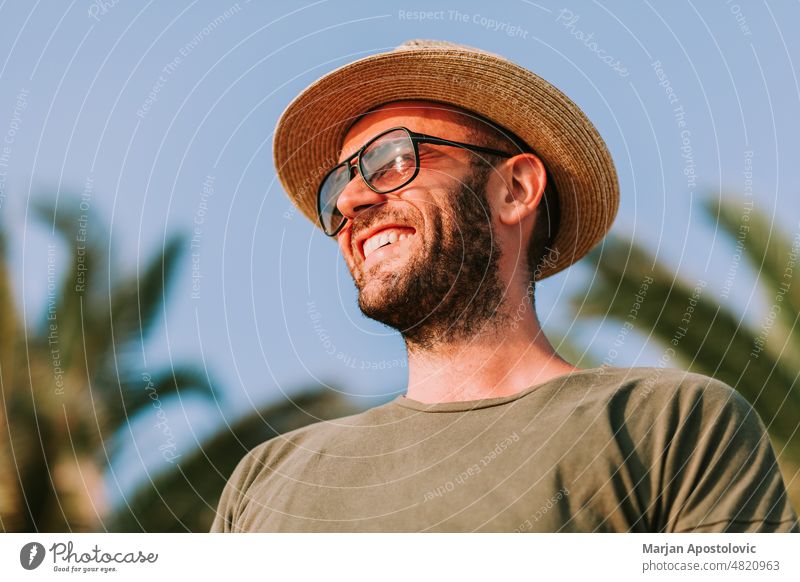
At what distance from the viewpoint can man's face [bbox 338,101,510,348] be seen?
3516 mm

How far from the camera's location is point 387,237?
362 cm

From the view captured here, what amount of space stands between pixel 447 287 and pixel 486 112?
2.53 ft

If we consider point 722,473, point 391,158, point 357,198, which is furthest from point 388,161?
point 722,473

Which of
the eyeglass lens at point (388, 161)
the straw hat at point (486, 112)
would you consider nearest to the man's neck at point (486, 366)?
the straw hat at point (486, 112)

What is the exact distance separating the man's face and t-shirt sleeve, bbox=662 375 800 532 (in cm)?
100

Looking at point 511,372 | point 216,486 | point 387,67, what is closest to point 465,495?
point 511,372

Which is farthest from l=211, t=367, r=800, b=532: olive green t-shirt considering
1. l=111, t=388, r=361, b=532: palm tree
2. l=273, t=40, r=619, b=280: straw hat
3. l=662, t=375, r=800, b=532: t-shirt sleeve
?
l=111, t=388, r=361, b=532: palm tree

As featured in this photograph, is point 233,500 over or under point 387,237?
under

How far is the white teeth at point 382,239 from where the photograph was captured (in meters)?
3.60

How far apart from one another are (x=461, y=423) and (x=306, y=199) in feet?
5.42

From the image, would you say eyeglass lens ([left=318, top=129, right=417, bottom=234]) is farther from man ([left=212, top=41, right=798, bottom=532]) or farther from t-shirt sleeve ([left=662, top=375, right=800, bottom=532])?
t-shirt sleeve ([left=662, top=375, right=800, bottom=532])

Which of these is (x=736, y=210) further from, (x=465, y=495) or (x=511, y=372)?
(x=465, y=495)

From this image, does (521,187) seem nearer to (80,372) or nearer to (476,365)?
(476,365)

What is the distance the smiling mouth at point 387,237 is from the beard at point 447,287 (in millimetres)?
61
